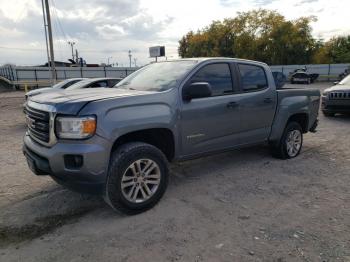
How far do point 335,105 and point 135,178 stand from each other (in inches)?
354

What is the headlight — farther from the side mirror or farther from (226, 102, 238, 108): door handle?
(226, 102, 238, 108): door handle

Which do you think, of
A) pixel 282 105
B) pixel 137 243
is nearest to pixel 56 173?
pixel 137 243

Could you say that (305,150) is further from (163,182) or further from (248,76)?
(163,182)

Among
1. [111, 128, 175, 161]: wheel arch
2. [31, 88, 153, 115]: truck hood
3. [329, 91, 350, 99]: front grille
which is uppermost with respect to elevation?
[31, 88, 153, 115]: truck hood

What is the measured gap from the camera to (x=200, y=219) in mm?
3602

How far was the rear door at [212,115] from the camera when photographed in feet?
13.8

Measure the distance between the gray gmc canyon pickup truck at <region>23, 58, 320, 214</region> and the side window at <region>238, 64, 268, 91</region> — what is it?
0.06ft

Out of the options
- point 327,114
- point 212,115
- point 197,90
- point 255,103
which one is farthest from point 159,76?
point 327,114

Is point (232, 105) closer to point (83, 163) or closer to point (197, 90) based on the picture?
point (197, 90)

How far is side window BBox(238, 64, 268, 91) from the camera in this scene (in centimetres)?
504

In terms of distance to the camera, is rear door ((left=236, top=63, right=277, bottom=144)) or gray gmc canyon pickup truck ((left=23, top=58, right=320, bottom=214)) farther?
rear door ((left=236, top=63, right=277, bottom=144))

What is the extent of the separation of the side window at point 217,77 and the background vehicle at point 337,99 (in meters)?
6.99

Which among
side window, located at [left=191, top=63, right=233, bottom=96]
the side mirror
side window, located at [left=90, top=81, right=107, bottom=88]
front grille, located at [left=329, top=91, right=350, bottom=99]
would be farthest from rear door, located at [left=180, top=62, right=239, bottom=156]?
front grille, located at [left=329, top=91, right=350, bottom=99]

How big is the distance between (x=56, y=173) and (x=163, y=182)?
1.23m
